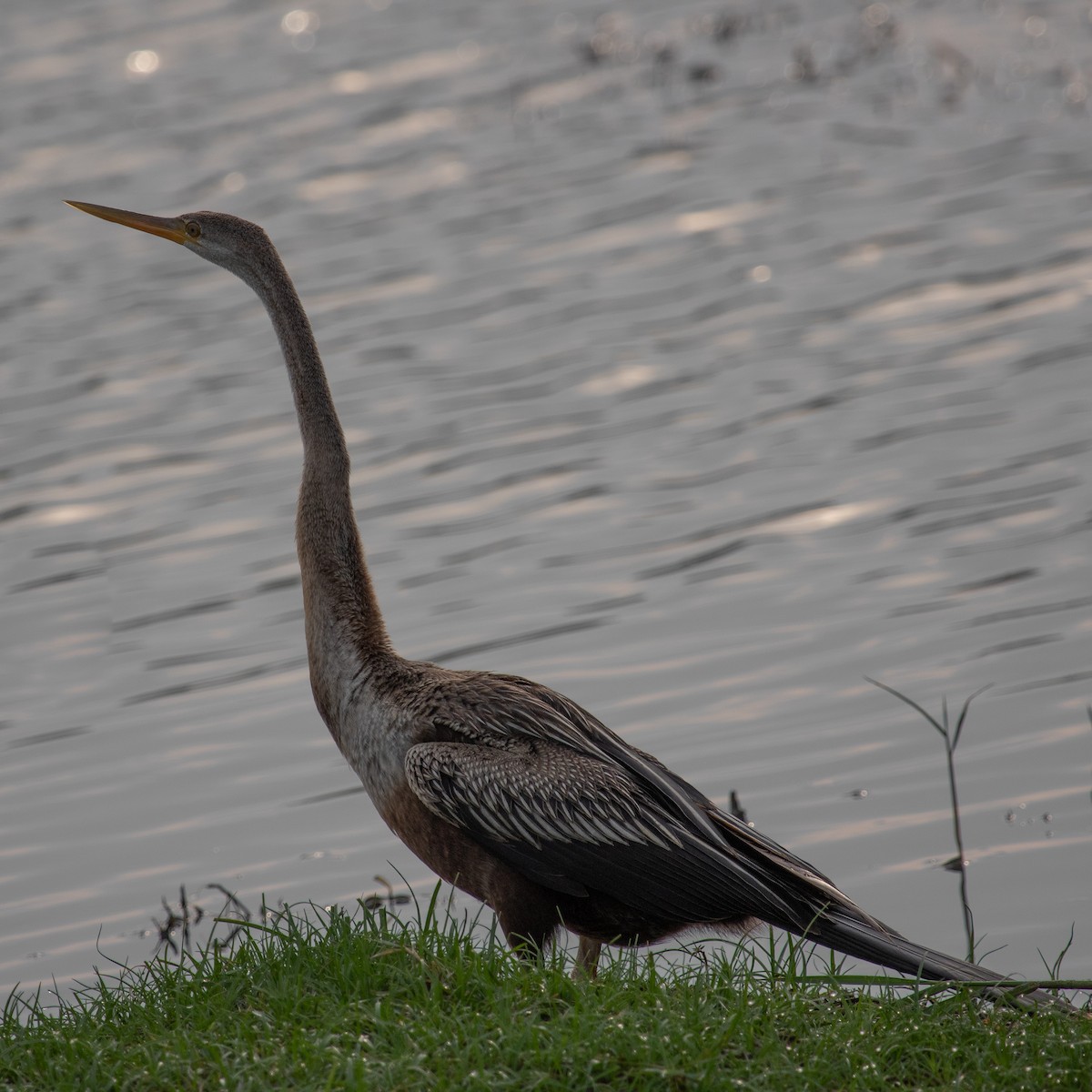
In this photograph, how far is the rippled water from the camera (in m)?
7.48

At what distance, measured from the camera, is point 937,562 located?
9.10 m

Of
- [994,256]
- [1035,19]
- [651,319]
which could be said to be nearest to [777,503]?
[651,319]

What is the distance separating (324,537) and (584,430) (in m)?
5.41

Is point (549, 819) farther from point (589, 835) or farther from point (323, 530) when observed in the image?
point (323, 530)

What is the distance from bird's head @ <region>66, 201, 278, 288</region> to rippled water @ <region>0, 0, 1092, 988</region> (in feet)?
8.19

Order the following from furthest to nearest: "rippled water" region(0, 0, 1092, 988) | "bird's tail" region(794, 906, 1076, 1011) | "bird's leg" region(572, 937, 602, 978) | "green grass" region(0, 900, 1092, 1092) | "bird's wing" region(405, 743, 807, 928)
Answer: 1. "rippled water" region(0, 0, 1092, 988)
2. "bird's wing" region(405, 743, 807, 928)
3. "bird's leg" region(572, 937, 602, 978)
4. "bird's tail" region(794, 906, 1076, 1011)
5. "green grass" region(0, 900, 1092, 1092)

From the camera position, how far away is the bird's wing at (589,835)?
498cm

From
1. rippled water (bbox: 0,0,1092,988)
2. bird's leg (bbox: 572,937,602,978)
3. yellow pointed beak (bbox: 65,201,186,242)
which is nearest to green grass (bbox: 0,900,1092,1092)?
bird's leg (bbox: 572,937,602,978)

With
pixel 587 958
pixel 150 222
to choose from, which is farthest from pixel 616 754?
pixel 150 222

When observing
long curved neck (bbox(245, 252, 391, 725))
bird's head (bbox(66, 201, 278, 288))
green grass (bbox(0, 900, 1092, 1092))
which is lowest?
green grass (bbox(0, 900, 1092, 1092))

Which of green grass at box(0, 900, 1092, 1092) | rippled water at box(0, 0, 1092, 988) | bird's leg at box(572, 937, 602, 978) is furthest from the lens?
rippled water at box(0, 0, 1092, 988)

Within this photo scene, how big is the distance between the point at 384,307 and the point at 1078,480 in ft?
18.2

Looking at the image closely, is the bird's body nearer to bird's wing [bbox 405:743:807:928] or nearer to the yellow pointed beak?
bird's wing [bbox 405:743:807:928]

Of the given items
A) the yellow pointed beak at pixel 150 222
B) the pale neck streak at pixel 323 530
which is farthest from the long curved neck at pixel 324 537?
the yellow pointed beak at pixel 150 222
